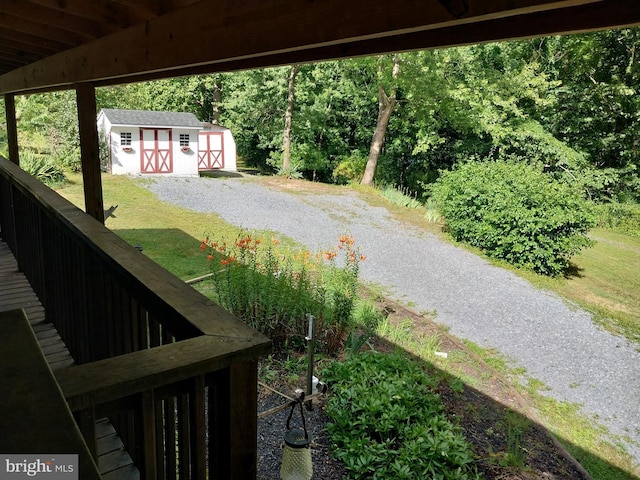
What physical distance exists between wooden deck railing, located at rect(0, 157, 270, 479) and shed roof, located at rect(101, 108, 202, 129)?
17.1 m

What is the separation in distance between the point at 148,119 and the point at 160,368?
19228 mm

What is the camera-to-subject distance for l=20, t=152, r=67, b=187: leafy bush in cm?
1464

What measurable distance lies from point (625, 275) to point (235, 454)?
447 inches


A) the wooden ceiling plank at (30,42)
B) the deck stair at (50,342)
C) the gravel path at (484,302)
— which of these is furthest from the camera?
the gravel path at (484,302)

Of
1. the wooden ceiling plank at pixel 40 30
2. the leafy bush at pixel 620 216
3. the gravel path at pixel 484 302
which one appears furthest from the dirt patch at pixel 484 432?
the leafy bush at pixel 620 216

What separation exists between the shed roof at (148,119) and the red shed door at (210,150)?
4.63ft

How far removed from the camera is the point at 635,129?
53.1 feet

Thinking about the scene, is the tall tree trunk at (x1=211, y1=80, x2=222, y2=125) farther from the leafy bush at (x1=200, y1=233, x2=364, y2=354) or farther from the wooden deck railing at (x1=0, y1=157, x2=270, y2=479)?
the wooden deck railing at (x1=0, y1=157, x2=270, y2=479)

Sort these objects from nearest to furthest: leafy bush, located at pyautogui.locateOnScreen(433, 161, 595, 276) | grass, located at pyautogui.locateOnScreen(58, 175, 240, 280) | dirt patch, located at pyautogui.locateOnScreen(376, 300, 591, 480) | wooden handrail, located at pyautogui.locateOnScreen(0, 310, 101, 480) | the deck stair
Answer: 1. wooden handrail, located at pyautogui.locateOnScreen(0, 310, 101, 480)
2. the deck stair
3. dirt patch, located at pyautogui.locateOnScreen(376, 300, 591, 480)
4. grass, located at pyautogui.locateOnScreen(58, 175, 240, 280)
5. leafy bush, located at pyautogui.locateOnScreen(433, 161, 595, 276)

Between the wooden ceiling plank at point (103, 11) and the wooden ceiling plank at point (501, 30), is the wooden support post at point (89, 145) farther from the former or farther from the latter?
the wooden ceiling plank at point (501, 30)

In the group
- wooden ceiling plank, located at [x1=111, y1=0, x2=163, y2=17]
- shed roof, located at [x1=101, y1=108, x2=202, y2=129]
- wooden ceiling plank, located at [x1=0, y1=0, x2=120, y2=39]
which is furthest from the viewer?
shed roof, located at [x1=101, y1=108, x2=202, y2=129]

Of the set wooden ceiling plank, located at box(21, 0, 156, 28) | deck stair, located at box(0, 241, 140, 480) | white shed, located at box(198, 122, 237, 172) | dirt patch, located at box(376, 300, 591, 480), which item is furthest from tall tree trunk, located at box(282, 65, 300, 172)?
wooden ceiling plank, located at box(21, 0, 156, 28)

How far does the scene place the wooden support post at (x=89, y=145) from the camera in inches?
136

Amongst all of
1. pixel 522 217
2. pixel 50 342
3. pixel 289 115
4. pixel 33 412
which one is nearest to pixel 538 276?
pixel 522 217
